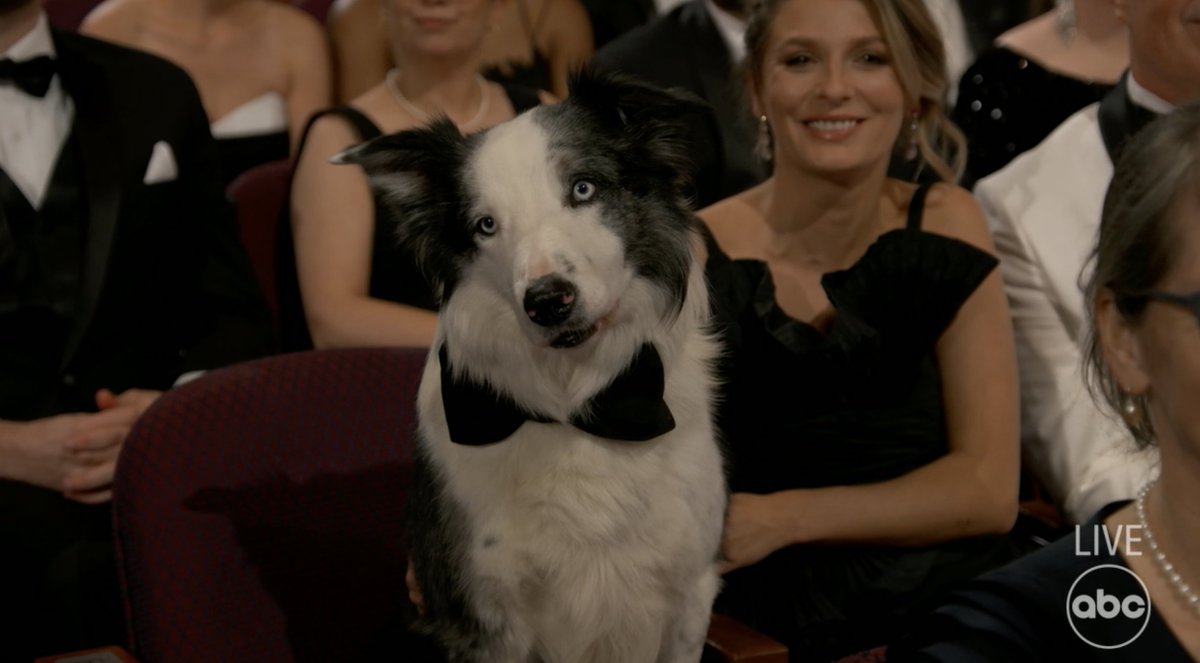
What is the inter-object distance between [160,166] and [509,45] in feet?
4.37

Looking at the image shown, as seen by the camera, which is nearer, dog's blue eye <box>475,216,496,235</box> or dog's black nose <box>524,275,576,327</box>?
dog's black nose <box>524,275,576,327</box>

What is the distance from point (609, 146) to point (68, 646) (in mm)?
1197

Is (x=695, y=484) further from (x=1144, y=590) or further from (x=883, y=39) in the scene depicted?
(x=883, y=39)

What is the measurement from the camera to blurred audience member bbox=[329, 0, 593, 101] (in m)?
3.37

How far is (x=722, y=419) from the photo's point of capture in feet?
6.66

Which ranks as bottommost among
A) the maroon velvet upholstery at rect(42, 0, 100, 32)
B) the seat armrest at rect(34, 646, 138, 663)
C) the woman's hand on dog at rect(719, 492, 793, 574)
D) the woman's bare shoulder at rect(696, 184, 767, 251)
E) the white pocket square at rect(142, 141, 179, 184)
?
the maroon velvet upholstery at rect(42, 0, 100, 32)

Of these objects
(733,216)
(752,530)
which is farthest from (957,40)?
(752,530)

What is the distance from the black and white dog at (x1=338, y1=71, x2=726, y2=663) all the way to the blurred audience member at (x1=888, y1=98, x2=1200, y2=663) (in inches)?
16.5

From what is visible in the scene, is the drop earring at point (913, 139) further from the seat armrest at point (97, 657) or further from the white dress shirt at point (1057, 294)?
the seat armrest at point (97, 657)

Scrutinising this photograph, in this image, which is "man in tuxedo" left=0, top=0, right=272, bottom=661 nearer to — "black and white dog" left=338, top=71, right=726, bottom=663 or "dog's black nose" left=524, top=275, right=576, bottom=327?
"black and white dog" left=338, top=71, right=726, bottom=663

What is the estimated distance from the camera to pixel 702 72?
3.08m

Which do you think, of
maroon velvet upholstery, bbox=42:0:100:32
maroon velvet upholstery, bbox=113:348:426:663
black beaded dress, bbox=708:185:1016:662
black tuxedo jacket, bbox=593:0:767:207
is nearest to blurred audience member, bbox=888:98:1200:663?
black beaded dress, bbox=708:185:1016:662

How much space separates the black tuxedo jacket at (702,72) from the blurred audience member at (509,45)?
0.32 metres

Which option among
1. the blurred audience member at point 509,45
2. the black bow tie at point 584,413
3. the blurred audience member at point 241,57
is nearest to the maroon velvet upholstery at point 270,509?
the black bow tie at point 584,413
